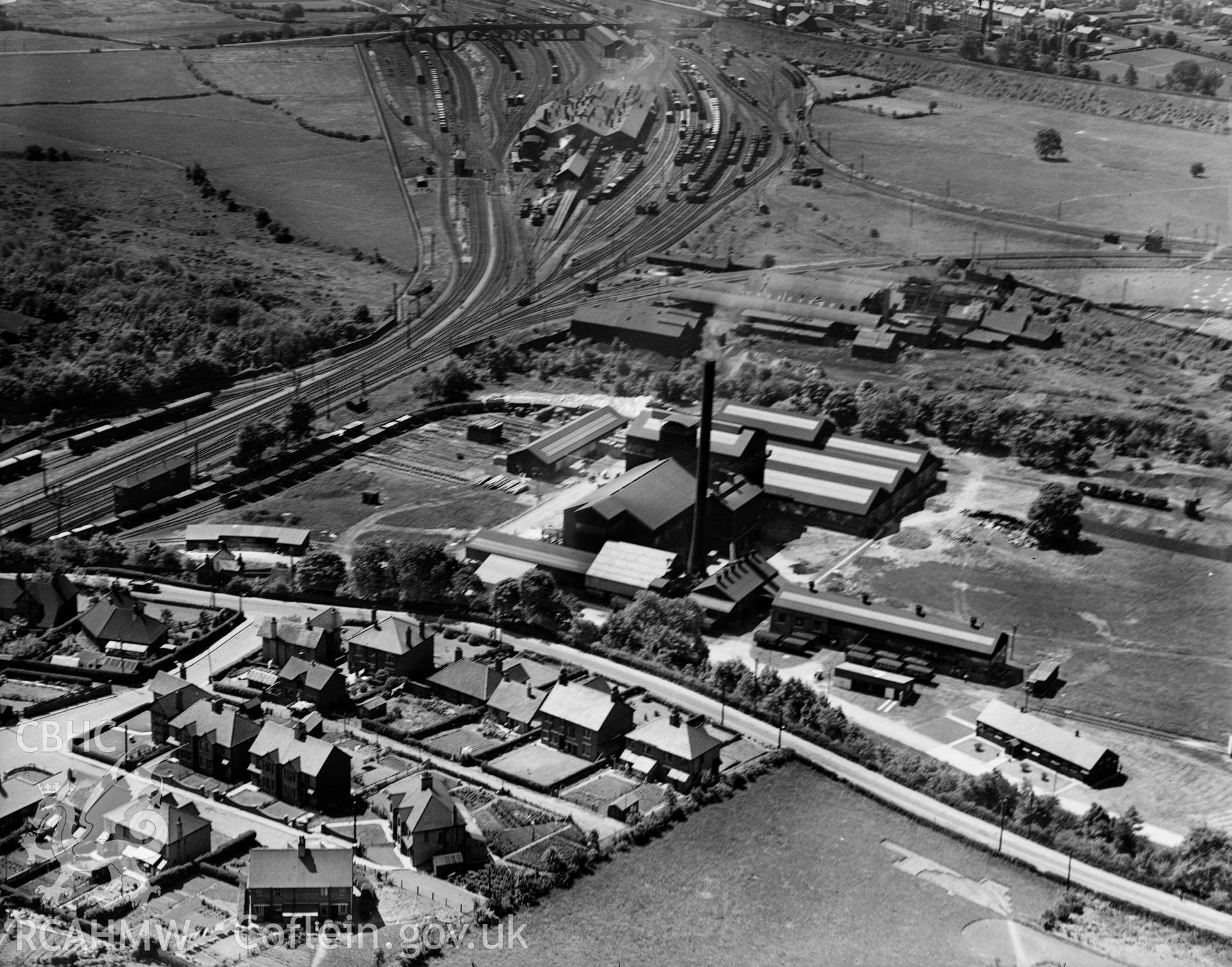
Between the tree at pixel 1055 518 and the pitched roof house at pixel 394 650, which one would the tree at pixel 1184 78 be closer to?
the tree at pixel 1055 518

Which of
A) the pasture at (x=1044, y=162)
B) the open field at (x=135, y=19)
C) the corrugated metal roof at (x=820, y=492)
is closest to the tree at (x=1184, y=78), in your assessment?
the pasture at (x=1044, y=162)

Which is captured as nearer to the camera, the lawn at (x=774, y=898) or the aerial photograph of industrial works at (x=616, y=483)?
the lawn at (x=774, y=898)

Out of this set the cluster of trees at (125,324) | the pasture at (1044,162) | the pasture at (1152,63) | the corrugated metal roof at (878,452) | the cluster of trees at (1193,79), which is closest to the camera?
the corrugated metal roof at (878,452)

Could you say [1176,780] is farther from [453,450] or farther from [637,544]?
[453,450]

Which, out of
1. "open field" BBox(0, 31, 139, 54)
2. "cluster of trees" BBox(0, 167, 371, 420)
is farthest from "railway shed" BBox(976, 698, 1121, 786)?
"open field" BBox(0, 31, 139, 54)

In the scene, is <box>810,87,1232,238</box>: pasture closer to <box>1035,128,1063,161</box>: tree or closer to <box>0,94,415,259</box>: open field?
<box>1035,128,1063,161</box>: tree

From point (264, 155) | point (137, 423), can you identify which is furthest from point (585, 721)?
point (264, 155)

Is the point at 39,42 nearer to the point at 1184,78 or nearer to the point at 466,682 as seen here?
the point at 1184,78

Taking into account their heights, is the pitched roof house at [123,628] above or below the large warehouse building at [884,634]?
below

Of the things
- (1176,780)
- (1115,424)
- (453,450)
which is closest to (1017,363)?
(1115,424)
